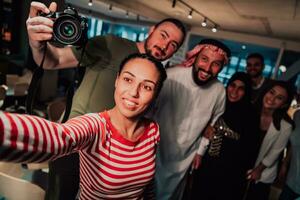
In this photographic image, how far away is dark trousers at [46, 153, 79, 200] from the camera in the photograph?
49.9 inches

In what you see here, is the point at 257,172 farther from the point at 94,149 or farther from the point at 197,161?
the point at 94,149

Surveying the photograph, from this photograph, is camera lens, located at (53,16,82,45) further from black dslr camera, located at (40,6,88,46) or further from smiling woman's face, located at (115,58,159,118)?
smiling woman's face, located at (115,58,159,118)

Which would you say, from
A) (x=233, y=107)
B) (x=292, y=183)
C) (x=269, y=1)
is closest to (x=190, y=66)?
(x=233, y=107)

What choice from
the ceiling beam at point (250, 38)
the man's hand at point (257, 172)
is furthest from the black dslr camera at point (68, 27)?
the ceiling beam at point (250, 38)

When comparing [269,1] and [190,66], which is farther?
[269,1]

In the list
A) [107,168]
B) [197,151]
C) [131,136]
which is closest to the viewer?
[107,168]

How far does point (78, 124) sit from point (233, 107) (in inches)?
65.8

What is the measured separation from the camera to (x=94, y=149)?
0.89 meters

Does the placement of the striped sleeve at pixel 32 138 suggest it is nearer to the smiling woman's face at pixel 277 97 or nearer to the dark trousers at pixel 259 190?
the smiling woman's face at pixel 277 97

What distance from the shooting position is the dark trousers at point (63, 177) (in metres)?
1.27

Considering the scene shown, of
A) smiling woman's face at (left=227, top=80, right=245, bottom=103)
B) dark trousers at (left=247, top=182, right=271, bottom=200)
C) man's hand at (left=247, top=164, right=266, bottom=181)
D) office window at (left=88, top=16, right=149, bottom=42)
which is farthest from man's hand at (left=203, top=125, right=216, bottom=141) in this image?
office window at (left=88, top=16, right=149, bottom=42)

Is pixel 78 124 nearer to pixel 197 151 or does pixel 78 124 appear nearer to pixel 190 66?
pixel 190 66

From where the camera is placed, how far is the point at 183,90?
1.82m

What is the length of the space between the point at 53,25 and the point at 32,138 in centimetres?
59
